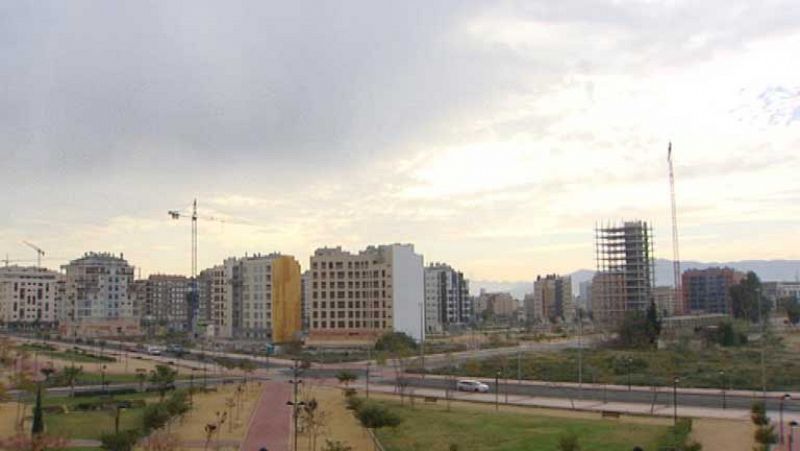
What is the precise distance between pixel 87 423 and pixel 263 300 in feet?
234

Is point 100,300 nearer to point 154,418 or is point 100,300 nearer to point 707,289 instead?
point 154,418

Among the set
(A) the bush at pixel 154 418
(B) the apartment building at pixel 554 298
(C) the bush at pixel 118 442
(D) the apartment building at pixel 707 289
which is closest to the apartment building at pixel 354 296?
(A) the bush at pixel 154 418

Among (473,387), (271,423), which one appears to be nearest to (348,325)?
(473,387)

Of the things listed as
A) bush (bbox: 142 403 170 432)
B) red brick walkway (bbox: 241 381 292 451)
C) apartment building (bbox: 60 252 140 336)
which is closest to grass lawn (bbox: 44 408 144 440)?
bush (bbox: 142 403 170 432)

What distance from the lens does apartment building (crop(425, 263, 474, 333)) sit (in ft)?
445

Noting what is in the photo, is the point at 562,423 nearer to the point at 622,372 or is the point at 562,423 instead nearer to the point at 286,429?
the point at 286,429

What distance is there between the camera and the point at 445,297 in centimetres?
14950

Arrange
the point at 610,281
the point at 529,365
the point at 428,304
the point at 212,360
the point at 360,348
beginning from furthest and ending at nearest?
the point at 428,304 < the point at 610,281 < the point at 360,348 < the point at 212,360 < the point at 529,365

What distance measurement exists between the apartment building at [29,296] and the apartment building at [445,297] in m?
65.4

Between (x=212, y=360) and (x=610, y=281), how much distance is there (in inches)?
2065

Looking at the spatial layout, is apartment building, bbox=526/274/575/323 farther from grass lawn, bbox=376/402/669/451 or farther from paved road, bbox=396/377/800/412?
grass lawn, bbox=376/402/669/451

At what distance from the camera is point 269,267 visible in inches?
4109

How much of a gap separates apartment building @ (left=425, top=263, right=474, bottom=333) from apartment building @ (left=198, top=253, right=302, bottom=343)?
2946 cm

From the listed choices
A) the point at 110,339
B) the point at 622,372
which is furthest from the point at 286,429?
the point at 110,339
